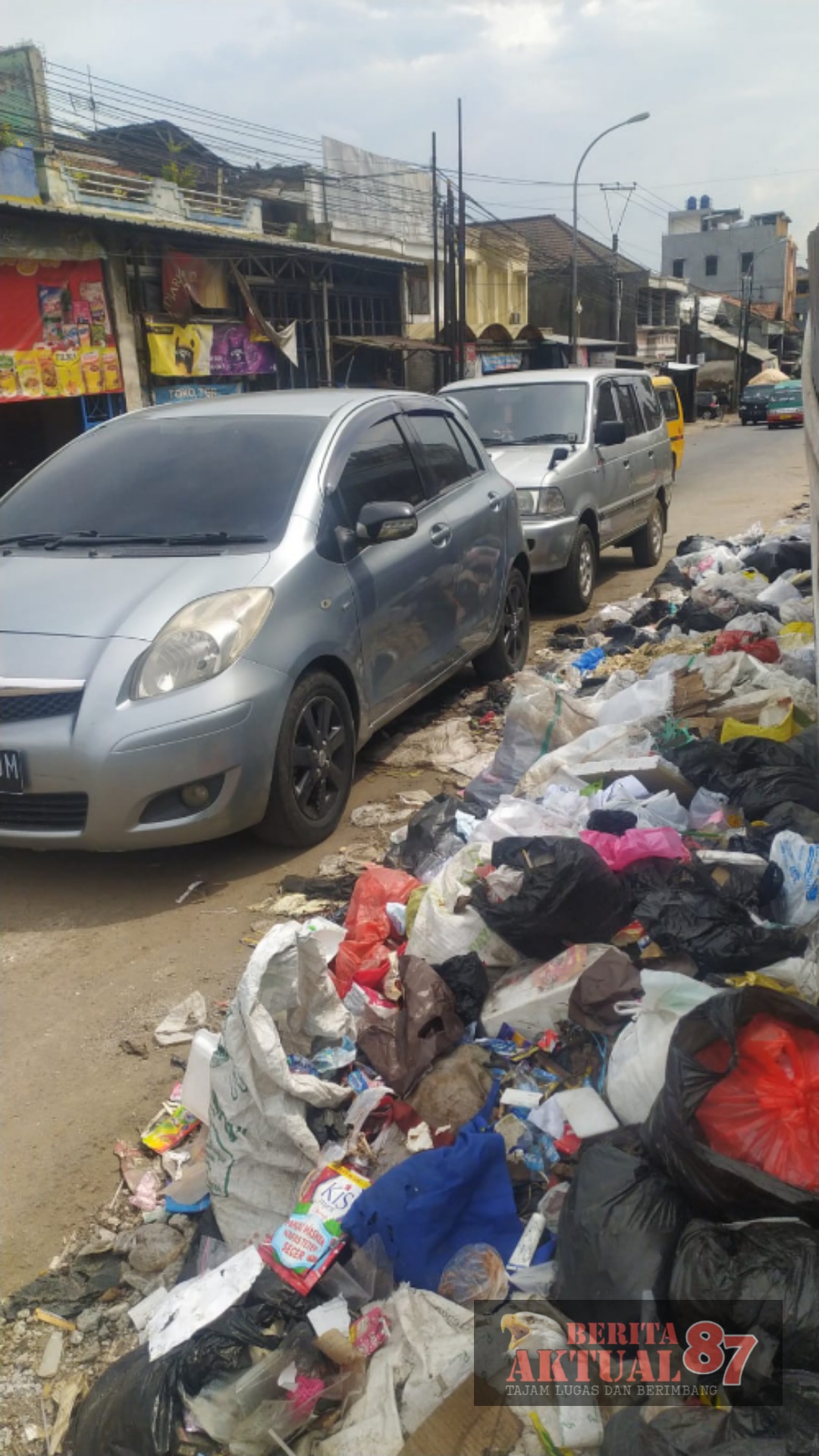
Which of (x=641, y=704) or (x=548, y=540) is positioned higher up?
(x=548, y=540)

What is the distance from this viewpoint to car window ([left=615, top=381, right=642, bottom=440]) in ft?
33.7

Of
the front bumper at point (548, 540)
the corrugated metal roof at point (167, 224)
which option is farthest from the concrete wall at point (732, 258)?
the front bumper at point (548, 540)

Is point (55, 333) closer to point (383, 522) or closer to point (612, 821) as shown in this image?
point (383, 522)

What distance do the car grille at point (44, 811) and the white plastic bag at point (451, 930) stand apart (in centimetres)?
129

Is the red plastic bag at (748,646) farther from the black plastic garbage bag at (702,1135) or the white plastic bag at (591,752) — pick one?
the black plastic garbage bag at (702,1135)

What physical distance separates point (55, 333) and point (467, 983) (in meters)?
15.4

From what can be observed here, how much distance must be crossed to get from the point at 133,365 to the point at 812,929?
56.1 ft

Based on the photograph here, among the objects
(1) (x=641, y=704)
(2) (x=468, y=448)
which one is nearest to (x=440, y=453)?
(2) (x=468, y=448)

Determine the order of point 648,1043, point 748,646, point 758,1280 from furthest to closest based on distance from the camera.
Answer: point 748,646 → point 648,1043 → point 758,1280

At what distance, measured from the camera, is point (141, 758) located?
3826 millimetres

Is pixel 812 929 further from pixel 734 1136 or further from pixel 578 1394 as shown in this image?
pixel 578 1394

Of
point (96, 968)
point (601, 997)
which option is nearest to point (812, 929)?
point (601, 997)

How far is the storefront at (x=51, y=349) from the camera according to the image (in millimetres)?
15227

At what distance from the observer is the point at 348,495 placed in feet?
16.0
